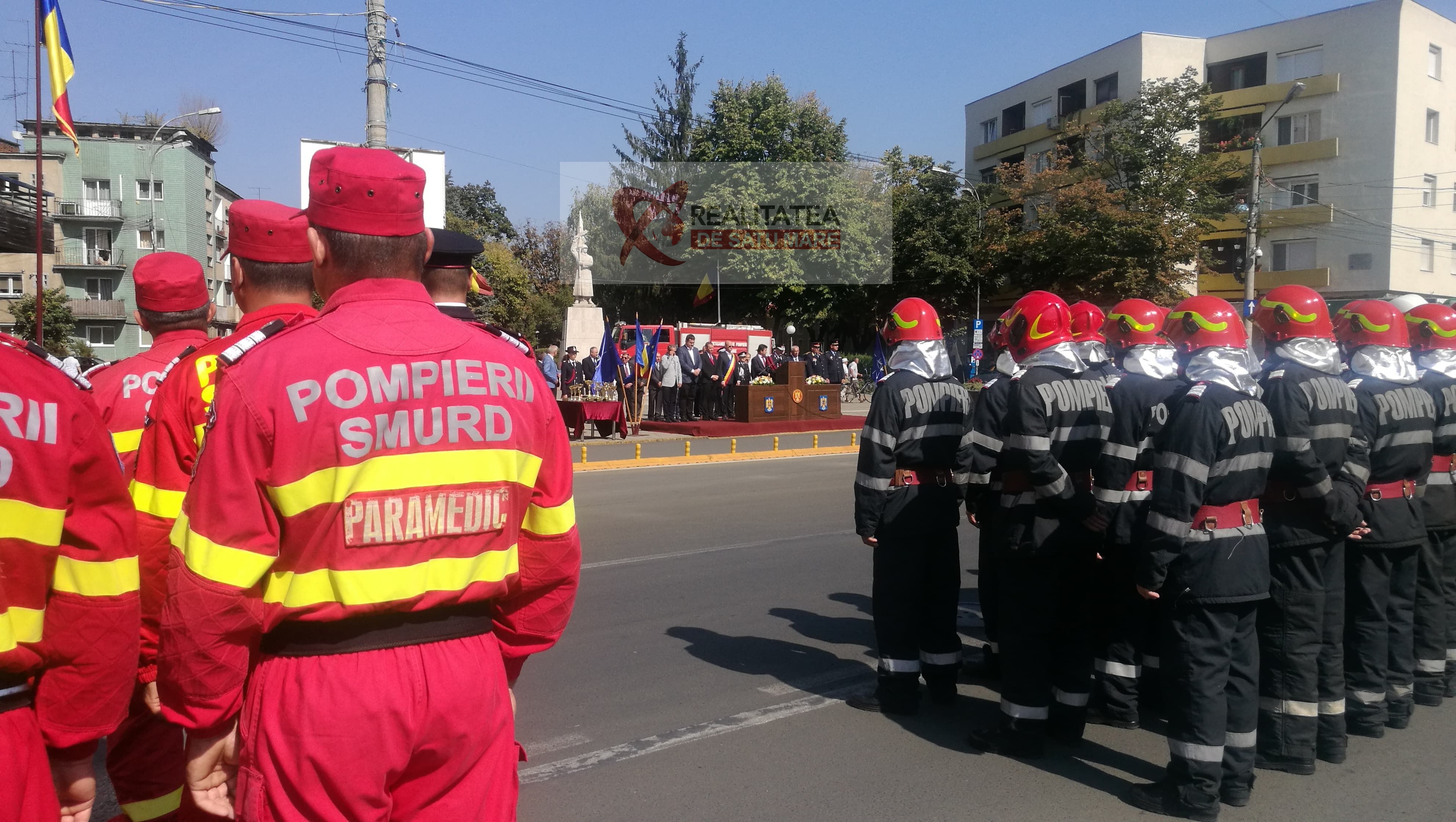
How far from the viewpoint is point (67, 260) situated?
56.8m

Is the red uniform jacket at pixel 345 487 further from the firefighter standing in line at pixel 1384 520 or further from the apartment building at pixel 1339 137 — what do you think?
the apartment building at pixel 1339 137

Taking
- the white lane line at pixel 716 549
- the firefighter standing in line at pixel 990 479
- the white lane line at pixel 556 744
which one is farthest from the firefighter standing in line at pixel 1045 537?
the white lane line at pixel 716 549

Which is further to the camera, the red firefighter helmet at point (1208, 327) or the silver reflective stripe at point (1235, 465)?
the red firefighter helmet at point (1208, 327)

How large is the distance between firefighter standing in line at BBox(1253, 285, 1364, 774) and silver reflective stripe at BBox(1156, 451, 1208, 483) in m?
0.56

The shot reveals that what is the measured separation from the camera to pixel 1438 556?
220 inches

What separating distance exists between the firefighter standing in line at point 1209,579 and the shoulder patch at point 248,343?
11.8 feet

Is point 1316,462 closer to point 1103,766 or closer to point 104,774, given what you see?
point 1103,766

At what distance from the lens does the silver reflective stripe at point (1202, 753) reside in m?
4.27

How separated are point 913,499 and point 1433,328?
347cm

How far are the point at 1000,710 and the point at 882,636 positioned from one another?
0.72 m

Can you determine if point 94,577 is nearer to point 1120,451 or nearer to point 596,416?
point 1120,451

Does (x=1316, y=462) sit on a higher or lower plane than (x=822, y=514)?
higher

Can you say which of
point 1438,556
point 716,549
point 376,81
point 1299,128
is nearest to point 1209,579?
point 1438,556

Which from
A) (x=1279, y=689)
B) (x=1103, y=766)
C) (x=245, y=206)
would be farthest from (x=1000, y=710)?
(x=245, y=206)
